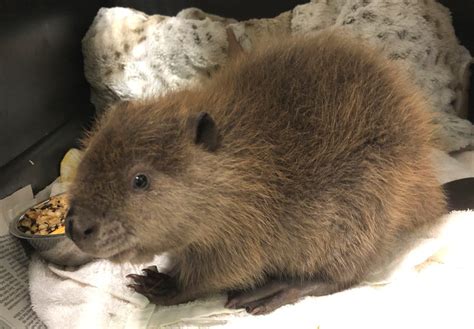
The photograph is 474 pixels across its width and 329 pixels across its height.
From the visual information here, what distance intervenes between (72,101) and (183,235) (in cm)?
142

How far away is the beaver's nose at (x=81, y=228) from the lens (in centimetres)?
Result: 129

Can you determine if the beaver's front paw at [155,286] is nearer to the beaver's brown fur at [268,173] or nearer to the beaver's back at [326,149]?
the beaver's brown fur at [268,173]

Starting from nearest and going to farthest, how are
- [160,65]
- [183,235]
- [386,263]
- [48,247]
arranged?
[183,235], [386,263], [48,247], [160,65]

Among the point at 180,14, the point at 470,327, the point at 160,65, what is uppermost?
the point at 180,14

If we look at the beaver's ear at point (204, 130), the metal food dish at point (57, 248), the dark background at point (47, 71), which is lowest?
the metal food dish at point (57, 248)

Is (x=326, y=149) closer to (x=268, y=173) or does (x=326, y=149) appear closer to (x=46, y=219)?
(x=268, y=173)

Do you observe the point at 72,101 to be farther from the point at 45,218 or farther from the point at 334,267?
the point at 334,267

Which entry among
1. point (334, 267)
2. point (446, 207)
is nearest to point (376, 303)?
point (334, 267)

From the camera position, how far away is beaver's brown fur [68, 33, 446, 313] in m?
1.33

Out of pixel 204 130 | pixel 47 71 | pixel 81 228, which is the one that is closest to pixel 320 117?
pixel 204 130

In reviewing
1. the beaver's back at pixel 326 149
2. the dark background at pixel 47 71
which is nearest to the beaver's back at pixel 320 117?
the beaver's back at pixel 326 149

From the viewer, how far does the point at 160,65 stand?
2482 millimetres

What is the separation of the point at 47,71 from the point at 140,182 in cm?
124

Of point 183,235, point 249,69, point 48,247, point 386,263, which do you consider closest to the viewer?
point 183,235
